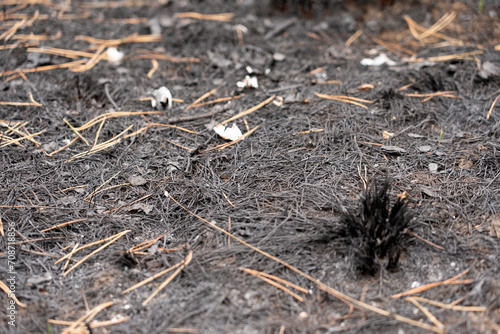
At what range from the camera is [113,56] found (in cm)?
317

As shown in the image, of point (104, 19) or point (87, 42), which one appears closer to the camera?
point (87, 42)

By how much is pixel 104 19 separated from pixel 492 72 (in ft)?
10.1

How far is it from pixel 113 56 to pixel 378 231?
2.40 m

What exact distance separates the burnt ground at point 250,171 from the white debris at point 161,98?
0.31 ft

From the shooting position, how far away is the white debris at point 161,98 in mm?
2707

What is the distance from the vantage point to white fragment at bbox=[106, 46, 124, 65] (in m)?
3.15

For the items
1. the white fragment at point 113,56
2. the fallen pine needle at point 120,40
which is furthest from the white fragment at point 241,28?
the white fragment at point 113,56

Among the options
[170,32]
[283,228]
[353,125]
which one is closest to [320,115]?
[353,125]

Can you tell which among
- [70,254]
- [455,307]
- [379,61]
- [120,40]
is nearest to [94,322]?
[70,254]

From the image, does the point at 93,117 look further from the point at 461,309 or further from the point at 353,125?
the point at 461,309

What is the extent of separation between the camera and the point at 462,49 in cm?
309

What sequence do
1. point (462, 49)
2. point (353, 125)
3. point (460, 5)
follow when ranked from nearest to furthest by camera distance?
1. point (353, 125)
2. point (462, 49)
3. point (460, 5)

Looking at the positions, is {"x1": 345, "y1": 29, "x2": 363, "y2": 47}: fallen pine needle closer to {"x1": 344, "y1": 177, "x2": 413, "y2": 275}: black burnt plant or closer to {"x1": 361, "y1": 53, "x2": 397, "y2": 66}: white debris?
{"x1": 361, "y1": 53, "x2": 397, "y2": 66}: white debris

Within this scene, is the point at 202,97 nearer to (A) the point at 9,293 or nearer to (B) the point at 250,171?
(B) the point at 250,171
